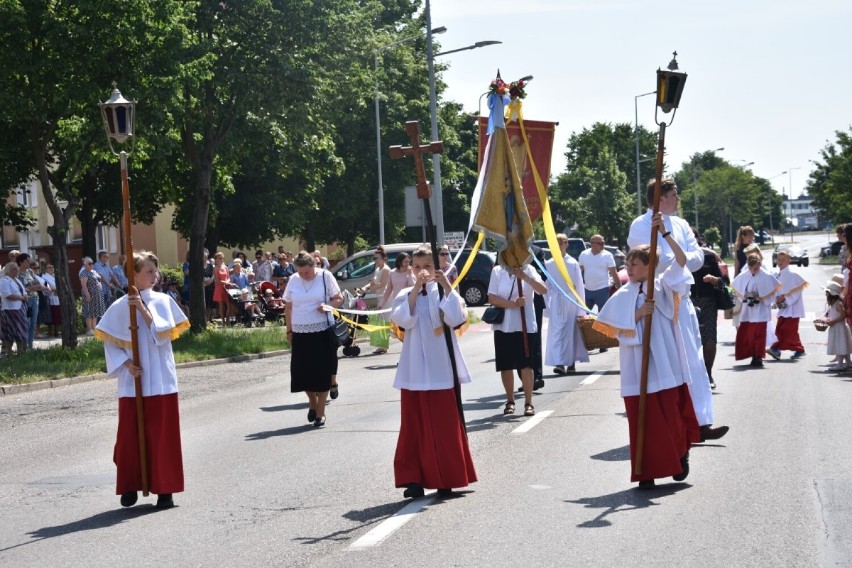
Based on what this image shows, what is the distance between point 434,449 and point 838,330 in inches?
434

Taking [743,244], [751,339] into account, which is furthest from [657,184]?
[743,244]

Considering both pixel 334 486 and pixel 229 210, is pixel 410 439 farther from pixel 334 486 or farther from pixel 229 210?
pixel 229 210

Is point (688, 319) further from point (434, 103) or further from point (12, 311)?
point (434, 103)

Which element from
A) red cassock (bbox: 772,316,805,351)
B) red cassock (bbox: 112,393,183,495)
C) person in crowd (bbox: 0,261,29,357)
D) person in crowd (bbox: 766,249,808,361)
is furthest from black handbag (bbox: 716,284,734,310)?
person in crowd (bbox: 0,261,29,357)

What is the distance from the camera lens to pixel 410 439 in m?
8.91

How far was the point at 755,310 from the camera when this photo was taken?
18641 mm

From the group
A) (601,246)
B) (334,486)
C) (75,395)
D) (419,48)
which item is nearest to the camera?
(334,486)

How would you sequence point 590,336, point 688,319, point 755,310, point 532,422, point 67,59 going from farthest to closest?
point 67,59 < point 755,310 < point 590,336 < point 532,422 < point 688,319

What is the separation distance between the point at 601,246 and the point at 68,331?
9565 millimetres

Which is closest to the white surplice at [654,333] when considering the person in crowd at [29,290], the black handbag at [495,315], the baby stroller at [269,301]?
the black handbag at [495,315]

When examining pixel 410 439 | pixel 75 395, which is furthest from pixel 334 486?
pixel 75 395

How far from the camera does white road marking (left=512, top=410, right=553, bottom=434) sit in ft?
40.2

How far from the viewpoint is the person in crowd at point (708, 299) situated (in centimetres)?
1416

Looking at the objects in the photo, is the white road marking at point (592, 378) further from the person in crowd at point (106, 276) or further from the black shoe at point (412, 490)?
the person in crowd at point (106, 276)
